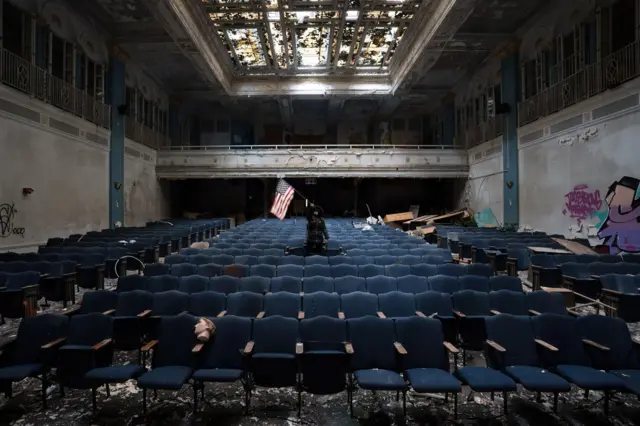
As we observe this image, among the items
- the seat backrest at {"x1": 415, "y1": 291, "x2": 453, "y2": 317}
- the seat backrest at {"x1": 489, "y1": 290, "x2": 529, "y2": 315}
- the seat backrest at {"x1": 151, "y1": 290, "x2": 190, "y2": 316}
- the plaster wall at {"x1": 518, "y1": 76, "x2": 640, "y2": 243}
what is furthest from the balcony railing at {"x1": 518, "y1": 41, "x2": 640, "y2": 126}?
the seat backrest at {"x1": 151, "y1": 290, "x2": 190, "y2": 316}

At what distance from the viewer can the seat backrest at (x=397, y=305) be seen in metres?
4.85

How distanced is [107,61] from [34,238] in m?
8.66

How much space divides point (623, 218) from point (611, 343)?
25.9ft

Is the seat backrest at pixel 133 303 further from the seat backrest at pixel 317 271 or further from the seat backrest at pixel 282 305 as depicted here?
the seat backrest at pixel 317 271

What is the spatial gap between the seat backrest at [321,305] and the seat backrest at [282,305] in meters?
0.12

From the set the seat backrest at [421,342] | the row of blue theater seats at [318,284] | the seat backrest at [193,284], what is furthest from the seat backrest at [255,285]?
the seat backrest at [421,342]

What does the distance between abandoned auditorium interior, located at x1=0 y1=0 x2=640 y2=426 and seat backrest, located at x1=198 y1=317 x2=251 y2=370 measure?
2 cm

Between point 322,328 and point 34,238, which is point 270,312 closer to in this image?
point 322,328

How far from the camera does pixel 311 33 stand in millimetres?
16547

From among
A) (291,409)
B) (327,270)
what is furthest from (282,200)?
(291,409)

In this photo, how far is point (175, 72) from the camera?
1953cm

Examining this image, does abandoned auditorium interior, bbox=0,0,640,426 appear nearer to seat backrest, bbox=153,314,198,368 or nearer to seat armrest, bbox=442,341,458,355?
seat backrest, bbox=153,314,198,368

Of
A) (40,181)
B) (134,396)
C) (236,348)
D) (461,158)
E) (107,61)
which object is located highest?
(107,61)

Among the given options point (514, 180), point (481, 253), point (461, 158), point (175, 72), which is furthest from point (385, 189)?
point (481, 253)
